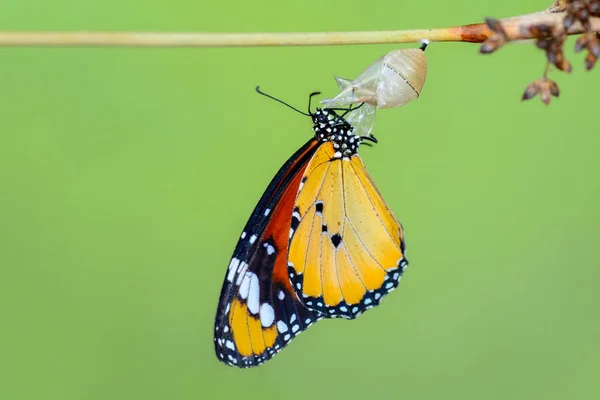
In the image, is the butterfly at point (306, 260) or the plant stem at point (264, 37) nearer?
the plant stem at point (264, 37)

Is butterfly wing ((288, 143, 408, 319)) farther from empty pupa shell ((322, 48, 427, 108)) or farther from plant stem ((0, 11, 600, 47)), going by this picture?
plant stem ((0, 11, 600, 47))

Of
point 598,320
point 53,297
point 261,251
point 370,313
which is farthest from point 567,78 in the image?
point 53,297

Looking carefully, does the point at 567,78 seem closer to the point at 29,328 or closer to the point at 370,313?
the point at 370,313

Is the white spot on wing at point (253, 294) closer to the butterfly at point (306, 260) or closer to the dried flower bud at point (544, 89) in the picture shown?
the butterfly at point (306, 260)

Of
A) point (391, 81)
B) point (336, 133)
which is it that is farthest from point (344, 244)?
point (391, 81)

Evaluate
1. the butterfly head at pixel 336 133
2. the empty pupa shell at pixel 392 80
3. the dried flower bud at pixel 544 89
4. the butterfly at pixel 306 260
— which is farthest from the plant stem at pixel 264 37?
the butterfly at pixel 306 260

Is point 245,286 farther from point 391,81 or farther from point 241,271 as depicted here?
point 391,81
